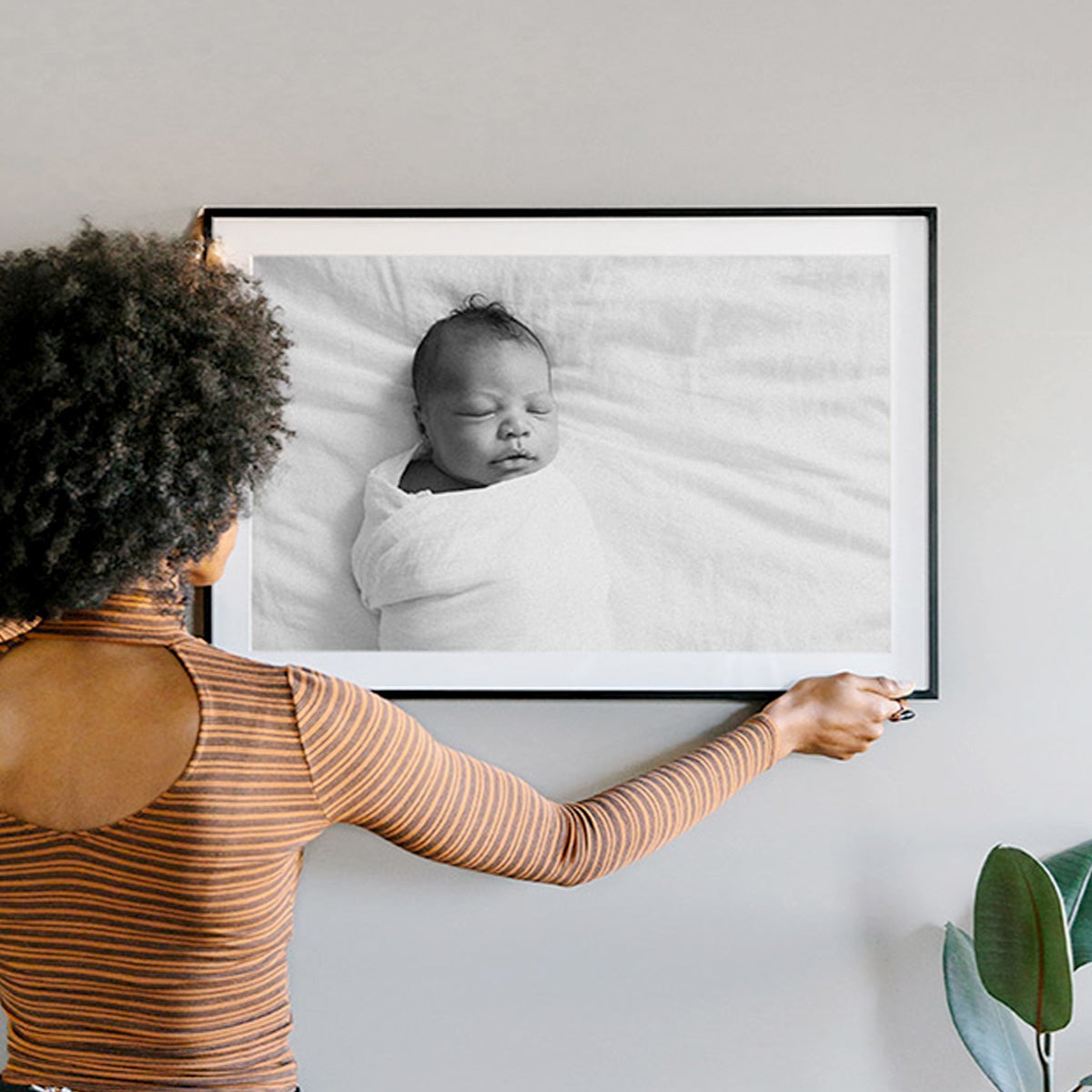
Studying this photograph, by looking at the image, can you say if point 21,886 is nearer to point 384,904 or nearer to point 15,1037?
point 15,1037

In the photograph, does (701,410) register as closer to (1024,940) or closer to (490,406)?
(490,406)

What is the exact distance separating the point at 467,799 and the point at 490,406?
589 millimetres

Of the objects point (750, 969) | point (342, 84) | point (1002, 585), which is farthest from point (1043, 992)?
point (342, 84)

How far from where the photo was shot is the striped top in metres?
0.95

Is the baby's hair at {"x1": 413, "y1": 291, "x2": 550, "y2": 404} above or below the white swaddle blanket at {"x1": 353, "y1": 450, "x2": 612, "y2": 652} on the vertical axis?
above

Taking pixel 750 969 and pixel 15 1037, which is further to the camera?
pixel 750 969

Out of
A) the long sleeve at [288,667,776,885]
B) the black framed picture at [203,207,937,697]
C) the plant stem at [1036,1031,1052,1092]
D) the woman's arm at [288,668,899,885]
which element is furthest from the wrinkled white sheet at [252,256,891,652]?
the plant stem at [1036,1031,1052,1092]

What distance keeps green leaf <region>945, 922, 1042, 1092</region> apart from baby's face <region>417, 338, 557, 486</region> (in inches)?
30.4

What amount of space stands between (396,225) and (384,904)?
848mm

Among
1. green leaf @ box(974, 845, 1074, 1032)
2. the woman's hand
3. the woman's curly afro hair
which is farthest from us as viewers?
the woman's hand

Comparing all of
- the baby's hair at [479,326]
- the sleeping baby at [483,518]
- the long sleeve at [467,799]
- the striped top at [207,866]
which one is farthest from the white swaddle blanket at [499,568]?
the striped top at [207,866]

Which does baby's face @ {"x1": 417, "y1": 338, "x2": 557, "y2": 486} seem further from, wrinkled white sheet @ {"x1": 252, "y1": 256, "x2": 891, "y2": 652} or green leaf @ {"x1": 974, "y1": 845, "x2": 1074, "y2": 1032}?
green leaf @ {"x1": 974, "y1": 845, "x2": 1074, "y2": 1032}

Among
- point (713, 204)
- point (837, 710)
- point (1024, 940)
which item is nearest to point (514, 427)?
point (713, 204)

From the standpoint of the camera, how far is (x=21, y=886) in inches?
38.9
